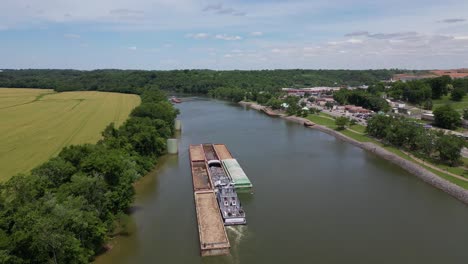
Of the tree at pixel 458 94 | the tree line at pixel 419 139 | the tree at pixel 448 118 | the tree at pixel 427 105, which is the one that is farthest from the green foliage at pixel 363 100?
the tree line at pixel 419 139

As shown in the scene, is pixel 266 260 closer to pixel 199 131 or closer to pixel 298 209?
pixel 298 209

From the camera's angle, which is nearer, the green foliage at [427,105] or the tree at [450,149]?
the tree at [450,149]

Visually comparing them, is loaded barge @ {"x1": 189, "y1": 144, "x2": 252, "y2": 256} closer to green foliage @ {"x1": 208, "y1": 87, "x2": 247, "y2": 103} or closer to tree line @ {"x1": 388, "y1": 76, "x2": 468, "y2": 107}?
tree line @ {"x1": 388, "y1": 76, "x2": 468, "y2": 107}

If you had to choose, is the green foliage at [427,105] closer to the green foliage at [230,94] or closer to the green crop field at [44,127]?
the green foliage at [230,94]

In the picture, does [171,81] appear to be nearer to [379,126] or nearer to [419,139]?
[379,126]

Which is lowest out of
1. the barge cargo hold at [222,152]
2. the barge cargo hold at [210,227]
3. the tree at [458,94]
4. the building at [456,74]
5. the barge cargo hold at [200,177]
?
the barge cargo hold at [200,177]

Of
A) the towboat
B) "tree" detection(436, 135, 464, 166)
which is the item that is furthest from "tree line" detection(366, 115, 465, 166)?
the towboat
